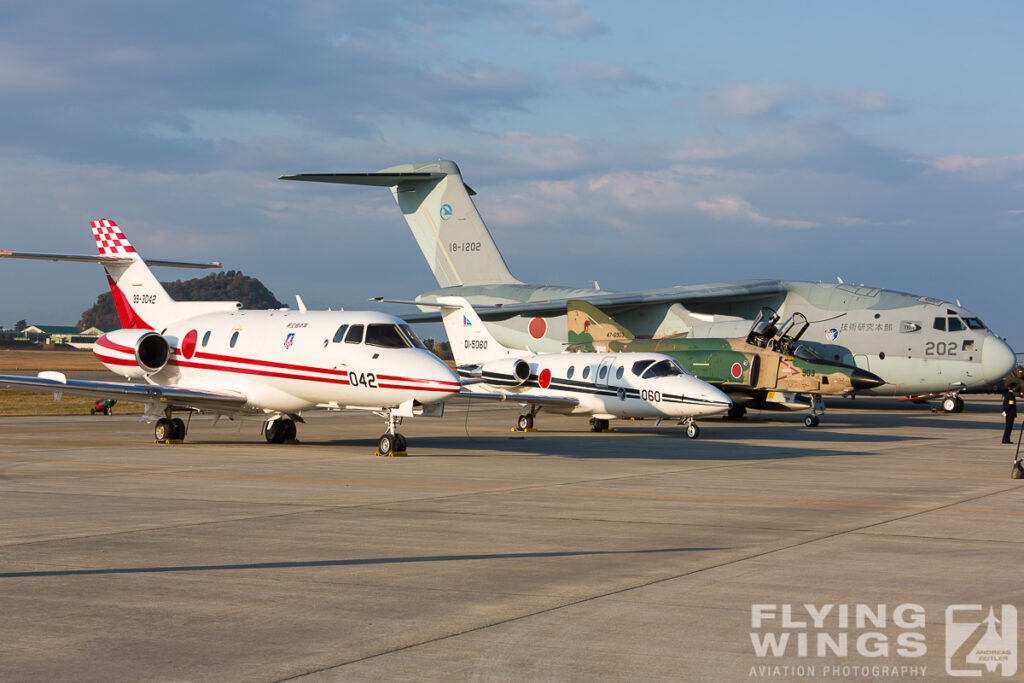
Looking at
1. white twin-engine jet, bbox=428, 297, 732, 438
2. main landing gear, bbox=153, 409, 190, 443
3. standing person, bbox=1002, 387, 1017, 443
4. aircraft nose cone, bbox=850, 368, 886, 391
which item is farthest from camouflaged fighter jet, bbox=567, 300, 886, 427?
main landing gear, bbox=153, 409, 190, 443

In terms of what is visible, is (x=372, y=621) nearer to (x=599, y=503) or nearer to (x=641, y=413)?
(x=599, y=503)

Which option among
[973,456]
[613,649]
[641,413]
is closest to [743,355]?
[641,413]

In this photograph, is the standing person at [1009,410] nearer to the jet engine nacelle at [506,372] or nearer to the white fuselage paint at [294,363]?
the jet engine nacelle at [506,372]

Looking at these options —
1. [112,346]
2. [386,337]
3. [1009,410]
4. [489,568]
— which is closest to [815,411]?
[1009,410]

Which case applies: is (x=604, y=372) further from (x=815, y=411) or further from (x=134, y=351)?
(x=134, y=351)

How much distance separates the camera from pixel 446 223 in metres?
41.6

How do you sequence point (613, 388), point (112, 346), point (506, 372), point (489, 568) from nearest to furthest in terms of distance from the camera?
1. point (489, 568)
2. point (112, 346)
3. point (613, 388)
4. point (506, 372)

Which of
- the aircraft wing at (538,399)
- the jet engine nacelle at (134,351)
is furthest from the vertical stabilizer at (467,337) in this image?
the jet engine nacelle at (134,351)

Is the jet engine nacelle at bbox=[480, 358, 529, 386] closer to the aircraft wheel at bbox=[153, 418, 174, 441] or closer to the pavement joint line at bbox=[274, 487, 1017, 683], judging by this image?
the aircraft wheel at bbox=[153, 418, 174, 441]

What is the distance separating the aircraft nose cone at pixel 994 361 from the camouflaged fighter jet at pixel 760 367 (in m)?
6.00

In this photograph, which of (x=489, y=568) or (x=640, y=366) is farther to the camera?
(x=640, y=366)

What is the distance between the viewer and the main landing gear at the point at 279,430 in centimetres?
2155

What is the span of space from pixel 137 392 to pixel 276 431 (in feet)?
10.7

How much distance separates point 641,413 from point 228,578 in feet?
56.8
